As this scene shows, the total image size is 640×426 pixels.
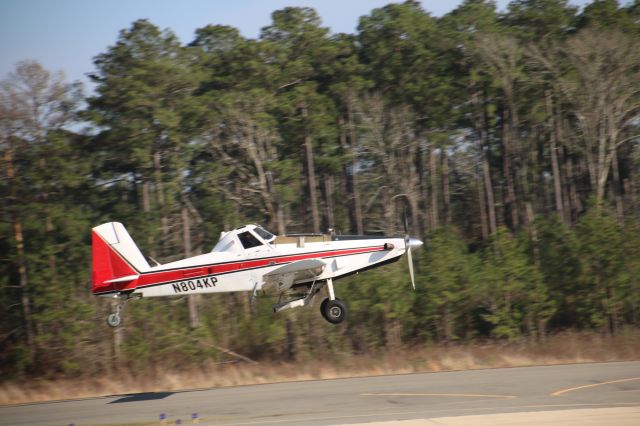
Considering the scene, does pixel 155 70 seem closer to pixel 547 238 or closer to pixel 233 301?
Answer: pixel 233 301

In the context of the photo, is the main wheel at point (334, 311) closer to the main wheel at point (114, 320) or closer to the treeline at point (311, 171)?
the main wheel at point (114, 320)

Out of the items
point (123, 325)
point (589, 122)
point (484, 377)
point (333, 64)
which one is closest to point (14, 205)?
point (123, 325)

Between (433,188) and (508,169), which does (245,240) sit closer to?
(433,188)

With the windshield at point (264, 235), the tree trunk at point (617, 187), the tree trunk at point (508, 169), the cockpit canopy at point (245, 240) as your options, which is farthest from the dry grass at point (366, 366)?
the tree trunk at point (508, 169)

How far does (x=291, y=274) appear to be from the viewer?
816 inches

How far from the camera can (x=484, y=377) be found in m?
25.1

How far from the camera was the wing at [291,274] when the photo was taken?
2025cm

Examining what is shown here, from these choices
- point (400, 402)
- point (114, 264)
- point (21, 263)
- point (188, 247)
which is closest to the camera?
point (400, 402)

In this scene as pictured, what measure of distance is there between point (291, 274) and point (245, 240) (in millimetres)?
1643

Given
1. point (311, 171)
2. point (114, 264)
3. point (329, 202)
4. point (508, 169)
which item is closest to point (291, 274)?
point (114, 264)

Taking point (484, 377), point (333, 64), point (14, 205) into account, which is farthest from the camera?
point (333, 64)

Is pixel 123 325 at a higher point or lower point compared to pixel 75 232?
lower

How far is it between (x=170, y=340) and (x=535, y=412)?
22682 mm

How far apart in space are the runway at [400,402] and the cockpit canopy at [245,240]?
4.61 meters
